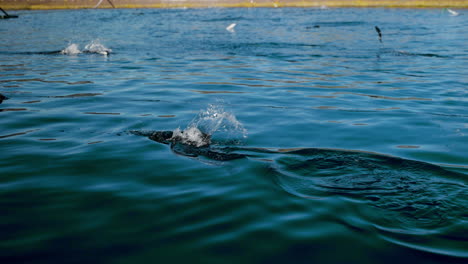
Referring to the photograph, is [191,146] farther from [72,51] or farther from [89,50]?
→ [89,50]

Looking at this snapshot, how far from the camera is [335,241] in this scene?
4.01 metres

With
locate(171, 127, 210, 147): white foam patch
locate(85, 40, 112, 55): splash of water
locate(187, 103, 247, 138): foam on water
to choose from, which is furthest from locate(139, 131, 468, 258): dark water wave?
locate(85, 40, 112, 55): splash of water

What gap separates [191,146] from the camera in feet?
22.4

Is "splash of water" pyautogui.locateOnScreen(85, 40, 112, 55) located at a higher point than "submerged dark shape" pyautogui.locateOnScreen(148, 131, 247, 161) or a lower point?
higher

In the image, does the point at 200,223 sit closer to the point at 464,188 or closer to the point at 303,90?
the point at 464,188

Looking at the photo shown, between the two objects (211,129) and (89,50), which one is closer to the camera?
(211,129)

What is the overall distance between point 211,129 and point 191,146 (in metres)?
0.98

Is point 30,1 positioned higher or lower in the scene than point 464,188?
higher

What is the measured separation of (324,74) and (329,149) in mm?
7965

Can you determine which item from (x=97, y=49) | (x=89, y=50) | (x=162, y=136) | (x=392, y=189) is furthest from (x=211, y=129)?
(x=97, y=49)

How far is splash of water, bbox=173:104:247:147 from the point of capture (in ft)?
23.4

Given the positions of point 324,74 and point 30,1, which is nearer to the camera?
point 324,74

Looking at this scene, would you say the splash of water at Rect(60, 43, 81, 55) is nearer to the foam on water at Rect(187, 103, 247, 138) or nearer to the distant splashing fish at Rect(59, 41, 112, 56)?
the distant splashing fish at Rect(59, 41, 112, 56)

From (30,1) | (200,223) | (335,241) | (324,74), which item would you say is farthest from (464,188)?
(30,1)
